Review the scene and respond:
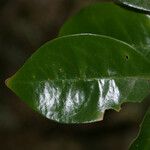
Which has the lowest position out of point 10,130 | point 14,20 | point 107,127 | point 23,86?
point 10,130

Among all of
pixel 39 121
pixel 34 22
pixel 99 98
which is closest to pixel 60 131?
pixel 39 121

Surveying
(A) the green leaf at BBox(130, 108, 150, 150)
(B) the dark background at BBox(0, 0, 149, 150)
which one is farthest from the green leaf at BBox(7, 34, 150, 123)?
(B) the dark background at BBox(0, 0, 149, 150)

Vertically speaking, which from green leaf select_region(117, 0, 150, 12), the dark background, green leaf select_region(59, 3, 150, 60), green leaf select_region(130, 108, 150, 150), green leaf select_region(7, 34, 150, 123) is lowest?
the dark background

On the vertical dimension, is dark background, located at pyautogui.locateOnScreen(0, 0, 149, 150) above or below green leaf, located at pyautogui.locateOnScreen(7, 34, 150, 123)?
A: below

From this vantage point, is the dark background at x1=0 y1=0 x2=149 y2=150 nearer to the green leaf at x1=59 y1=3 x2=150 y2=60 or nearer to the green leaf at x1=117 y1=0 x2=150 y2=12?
the green leaf at x1=59 y1=3 x2=150 y2=60

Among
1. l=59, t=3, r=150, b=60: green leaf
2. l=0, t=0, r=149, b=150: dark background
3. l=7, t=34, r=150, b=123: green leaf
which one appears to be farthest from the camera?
l=0, t=0, r=149, b=150: dark background

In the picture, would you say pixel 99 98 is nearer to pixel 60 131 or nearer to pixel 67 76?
pixel 67 76

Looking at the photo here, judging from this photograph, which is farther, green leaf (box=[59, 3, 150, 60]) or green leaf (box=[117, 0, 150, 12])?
green leaf (box=[59, 3, 150, 60])
